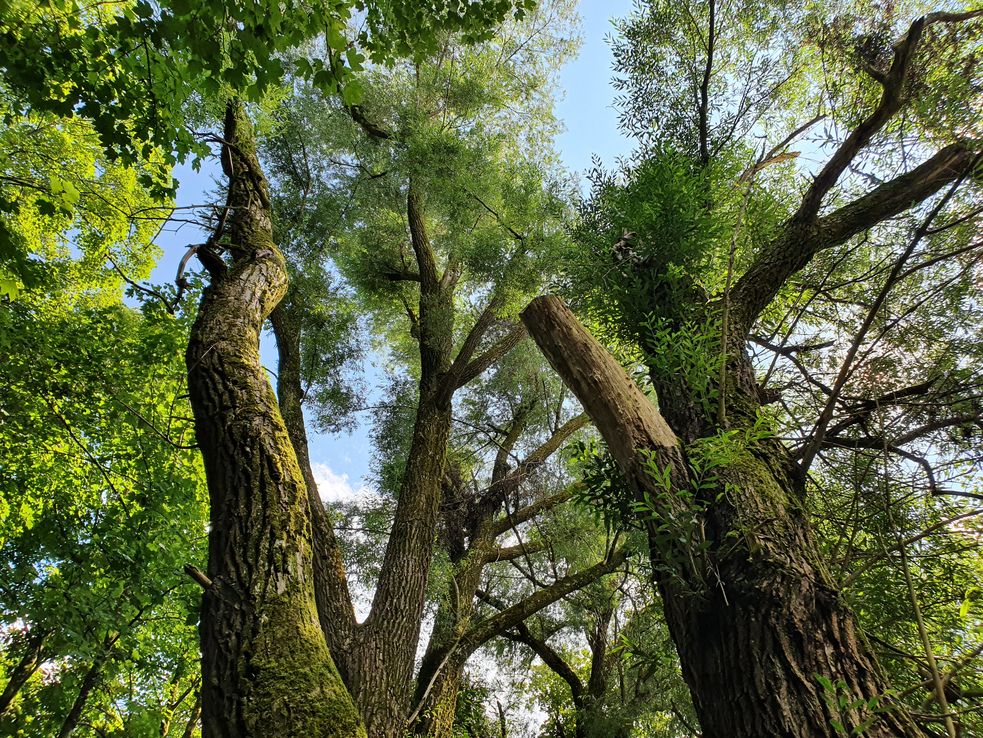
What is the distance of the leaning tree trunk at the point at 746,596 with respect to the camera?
1.47 meters

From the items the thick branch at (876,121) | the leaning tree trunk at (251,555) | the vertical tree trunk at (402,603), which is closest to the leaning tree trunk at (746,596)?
the leaning tree trunk at (251,555)

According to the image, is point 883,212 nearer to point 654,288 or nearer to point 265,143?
point 654,288

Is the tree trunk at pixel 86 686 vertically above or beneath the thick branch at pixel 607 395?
beneath

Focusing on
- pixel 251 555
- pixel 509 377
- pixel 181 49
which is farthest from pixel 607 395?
pixel 509 377

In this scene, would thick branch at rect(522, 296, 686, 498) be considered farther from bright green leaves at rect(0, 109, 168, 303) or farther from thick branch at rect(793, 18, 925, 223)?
bright green leaves at rect(0, 109, 168, 303)

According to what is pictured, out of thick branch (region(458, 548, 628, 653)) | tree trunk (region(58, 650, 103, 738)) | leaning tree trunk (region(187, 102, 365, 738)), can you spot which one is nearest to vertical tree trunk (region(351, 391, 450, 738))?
thick branch (region(458, 548, 628, 653))

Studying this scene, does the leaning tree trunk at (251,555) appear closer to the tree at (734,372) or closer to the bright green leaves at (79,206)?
the tree at (734,372)

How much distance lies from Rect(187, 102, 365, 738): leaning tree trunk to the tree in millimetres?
1142

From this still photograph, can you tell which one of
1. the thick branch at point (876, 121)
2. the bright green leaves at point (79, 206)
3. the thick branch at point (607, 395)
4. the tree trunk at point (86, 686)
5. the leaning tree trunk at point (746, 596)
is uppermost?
the bright green leaves at point (79, 206)

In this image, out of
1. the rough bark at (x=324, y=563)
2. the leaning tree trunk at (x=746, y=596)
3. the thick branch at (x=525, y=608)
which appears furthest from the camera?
the thick branch at (x=525, y=608)

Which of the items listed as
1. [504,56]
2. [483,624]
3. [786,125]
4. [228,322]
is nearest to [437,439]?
[483,624]

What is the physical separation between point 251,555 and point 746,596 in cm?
165

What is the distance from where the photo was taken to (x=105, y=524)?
5.26 m

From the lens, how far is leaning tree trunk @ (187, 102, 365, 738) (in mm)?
1468
